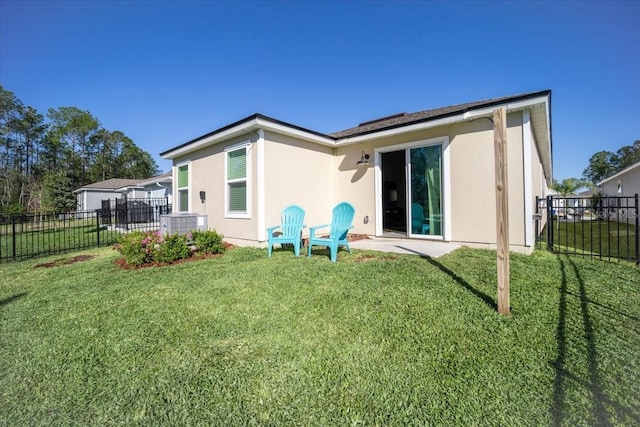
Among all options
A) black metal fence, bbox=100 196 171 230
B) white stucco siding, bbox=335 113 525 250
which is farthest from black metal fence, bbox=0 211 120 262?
white stucco siding, bbox=335 113 525 250

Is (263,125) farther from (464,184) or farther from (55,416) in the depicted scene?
(55,416)

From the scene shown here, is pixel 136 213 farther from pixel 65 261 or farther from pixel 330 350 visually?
pixel 330 350

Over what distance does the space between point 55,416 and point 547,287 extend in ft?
15.3

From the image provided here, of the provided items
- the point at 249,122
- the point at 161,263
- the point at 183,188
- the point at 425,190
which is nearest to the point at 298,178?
the point at 249,122

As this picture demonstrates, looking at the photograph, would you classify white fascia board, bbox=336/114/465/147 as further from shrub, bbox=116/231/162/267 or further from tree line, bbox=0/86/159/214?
tree line, bbox=0/86/159/214

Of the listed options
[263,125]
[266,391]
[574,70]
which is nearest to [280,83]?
[263,125]

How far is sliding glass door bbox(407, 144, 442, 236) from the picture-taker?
612 cm

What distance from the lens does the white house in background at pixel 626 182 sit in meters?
13.3

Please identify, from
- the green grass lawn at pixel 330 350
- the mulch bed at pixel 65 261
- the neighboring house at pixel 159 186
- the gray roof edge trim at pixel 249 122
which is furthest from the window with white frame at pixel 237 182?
the neighboring house at pixel 159 186

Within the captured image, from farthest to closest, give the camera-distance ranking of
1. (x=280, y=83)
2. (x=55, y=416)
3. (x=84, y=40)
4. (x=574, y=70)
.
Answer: (x=280, y=83)
(x=84, y=40)
(x=574, y=70)
(x=55, y=416)

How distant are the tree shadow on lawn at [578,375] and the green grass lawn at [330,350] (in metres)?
0.01

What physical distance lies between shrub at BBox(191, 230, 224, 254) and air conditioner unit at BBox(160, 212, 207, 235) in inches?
38.4

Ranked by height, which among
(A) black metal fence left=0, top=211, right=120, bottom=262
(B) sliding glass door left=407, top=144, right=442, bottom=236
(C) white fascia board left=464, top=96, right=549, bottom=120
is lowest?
(A) black metal fence left=0, top=211, right=120, bottom=262

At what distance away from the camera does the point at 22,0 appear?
7.09 meters
